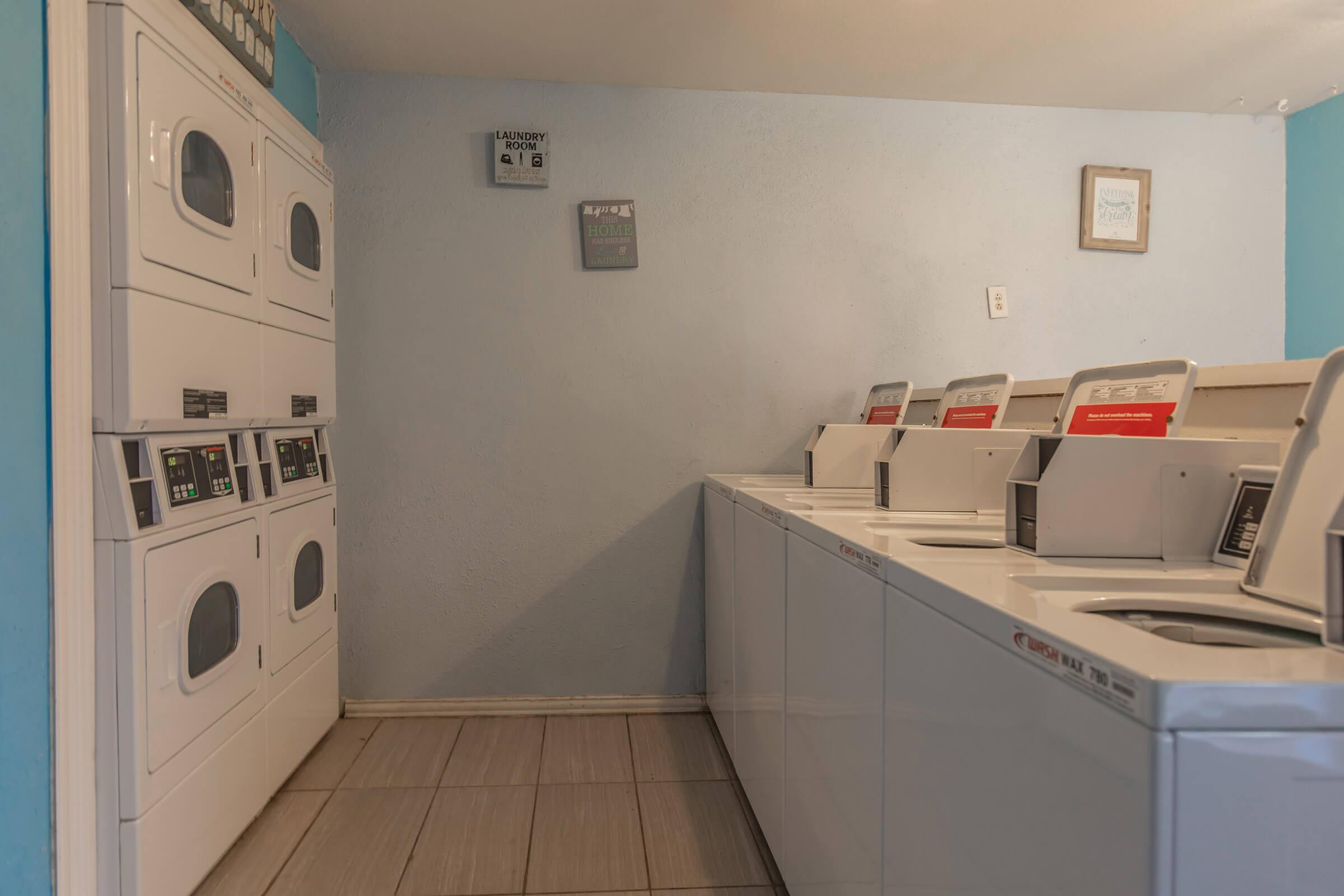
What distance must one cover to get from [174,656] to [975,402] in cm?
225

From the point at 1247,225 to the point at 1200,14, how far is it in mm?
1182

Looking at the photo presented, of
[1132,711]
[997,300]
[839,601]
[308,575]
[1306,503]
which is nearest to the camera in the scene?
[1132,711]

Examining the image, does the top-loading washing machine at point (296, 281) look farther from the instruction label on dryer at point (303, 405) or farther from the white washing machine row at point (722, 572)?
the white washing machine row at point (722, 572)

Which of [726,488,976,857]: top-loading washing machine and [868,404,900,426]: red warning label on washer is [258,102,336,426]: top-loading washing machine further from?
[868,404,900,426]: red warning label on washer

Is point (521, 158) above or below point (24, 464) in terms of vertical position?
above

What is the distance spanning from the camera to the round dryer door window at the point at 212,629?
1759mm

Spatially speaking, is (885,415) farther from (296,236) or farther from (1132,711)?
(1132,711)

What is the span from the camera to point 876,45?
263cm

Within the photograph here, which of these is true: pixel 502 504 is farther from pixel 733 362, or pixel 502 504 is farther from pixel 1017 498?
pixel 1017 498

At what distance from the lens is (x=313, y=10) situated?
2.41 meters

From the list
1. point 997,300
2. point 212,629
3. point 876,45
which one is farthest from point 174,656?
point 997,300

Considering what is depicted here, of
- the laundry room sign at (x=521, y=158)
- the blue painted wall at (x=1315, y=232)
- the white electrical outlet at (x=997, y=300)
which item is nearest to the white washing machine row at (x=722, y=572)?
the white electrical outlet at (x=997, y=300)

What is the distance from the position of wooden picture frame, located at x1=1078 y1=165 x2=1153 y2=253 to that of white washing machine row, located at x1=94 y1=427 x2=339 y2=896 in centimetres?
310

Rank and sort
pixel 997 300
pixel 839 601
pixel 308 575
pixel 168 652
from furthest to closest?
pixel 997 300, pixel 308 575, pixel 168 652, pixel 839 601
